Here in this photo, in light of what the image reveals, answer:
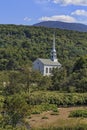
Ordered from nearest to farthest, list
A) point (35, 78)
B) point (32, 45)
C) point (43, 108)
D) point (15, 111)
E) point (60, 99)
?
point (15, 111), point (43, 108), point (60, 99), point (35, 78), point (32, 45)

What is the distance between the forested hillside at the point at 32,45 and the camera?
3646 inches

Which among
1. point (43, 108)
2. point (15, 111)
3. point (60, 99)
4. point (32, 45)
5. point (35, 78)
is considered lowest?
point (60, 99)

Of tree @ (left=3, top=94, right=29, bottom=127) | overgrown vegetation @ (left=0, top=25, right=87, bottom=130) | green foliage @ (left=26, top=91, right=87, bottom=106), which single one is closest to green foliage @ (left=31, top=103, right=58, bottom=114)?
overgrown vegetation @ (left=0, top=25, right=87, bottom=130)

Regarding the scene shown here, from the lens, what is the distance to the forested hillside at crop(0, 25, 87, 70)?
9262 cm

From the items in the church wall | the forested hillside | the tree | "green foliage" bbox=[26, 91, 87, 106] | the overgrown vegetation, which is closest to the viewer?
the tree

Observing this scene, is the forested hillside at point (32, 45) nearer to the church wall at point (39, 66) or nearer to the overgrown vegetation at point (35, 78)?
the overgrown vegetation at point (35, 78)

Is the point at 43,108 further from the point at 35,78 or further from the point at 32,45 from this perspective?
the point at 32,45

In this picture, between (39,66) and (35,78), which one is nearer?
(35,78)

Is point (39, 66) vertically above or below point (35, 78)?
below

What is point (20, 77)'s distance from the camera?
5453 cm

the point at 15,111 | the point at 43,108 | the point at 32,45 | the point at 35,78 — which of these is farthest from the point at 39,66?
the point at 15,111

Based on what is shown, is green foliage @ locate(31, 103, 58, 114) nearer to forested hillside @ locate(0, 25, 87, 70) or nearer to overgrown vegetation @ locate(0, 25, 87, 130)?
overgrown vegetation @ locate(0, 25, 87, 130)

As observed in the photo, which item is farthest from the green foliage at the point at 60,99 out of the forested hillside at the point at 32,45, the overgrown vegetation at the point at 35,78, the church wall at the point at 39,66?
the church wall at the point at 39,66

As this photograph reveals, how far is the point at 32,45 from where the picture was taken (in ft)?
358
